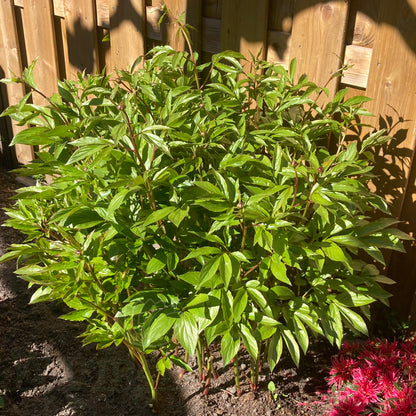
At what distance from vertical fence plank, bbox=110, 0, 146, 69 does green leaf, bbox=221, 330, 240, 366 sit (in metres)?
2.20

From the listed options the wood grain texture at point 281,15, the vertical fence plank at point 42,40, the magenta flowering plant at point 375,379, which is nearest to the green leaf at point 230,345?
the magenta flowering plant at point 375,379

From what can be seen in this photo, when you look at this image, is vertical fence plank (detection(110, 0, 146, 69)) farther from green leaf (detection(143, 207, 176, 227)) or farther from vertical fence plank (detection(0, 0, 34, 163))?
green leaf (detection(143, 207, 176, 227))

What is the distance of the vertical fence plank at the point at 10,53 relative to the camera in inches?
Result: 183

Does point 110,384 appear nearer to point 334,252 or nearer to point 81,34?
point 334,252

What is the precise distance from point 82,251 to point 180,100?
679mm

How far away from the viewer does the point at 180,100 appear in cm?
192

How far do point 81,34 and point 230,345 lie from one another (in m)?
2.95

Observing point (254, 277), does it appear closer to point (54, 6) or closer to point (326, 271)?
point (326, 271)

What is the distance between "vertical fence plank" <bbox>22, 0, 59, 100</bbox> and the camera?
4.19 m

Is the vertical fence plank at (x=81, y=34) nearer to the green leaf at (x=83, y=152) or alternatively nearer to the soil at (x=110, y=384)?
the soil at (x=110, y=384)

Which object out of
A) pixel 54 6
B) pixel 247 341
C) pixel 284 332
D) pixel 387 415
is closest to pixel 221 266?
pixel 247 341

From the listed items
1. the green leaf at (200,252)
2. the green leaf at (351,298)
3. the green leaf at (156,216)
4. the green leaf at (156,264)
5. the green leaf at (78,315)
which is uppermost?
the green leaf at (156,216)

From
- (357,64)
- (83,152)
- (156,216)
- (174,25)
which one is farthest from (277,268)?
(174,25)

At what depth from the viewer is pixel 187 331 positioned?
1.76 meters
